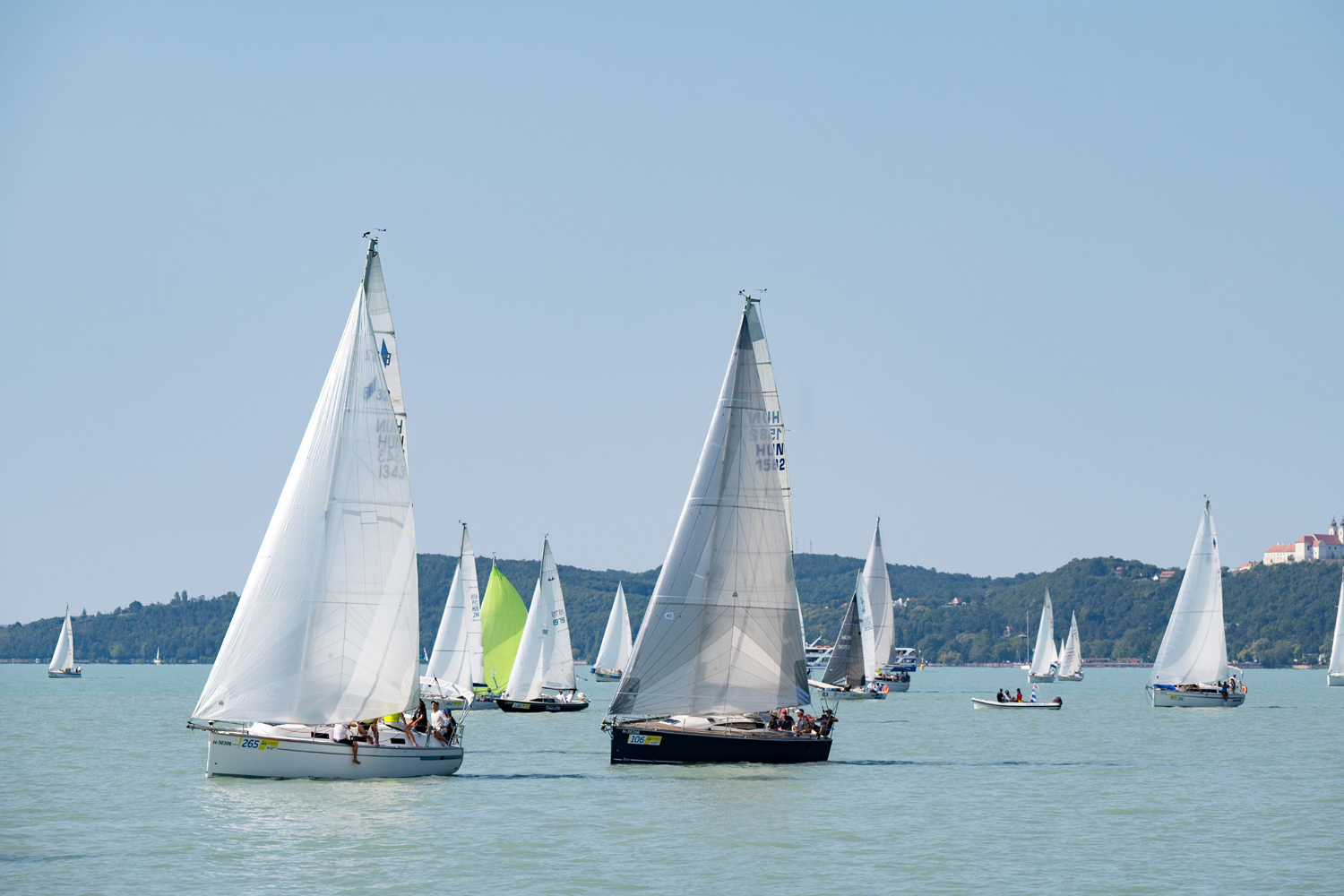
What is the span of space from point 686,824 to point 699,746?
25.2 feet

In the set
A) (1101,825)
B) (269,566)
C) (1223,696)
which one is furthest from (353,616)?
(1223,696)

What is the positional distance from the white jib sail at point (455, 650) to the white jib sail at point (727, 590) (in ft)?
98.4

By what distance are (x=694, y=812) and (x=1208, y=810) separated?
13335 millimetres

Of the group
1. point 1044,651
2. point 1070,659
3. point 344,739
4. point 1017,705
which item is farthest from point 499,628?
point 1070,659

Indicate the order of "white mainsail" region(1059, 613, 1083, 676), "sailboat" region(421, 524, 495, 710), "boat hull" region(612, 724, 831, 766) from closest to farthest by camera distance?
"boat hull" region(612, 724, 831, 766)
"sailboat" region(421, 524, 495, 710)
"white mainsail" region(1059, 613, 1083, 676)

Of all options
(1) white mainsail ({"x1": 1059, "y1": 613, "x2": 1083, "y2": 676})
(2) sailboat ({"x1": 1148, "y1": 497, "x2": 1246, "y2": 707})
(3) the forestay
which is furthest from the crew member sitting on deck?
(1) white mainsail ({"x1": 1059, "y1": 613, "x2": 1083, "y2": 676})

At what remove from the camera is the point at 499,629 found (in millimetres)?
78438

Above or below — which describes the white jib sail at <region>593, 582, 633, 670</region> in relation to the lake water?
below

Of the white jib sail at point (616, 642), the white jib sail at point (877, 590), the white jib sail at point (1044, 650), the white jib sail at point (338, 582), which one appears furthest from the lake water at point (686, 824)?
the white jib sail at point (1044, 650)

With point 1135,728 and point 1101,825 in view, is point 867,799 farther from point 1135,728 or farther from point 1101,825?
point 1135,728

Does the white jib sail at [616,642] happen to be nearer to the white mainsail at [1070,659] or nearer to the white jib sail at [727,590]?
the white mainsail at [1070,659]

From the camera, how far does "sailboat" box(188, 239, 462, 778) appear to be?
36750 millimetres

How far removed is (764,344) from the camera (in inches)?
1722

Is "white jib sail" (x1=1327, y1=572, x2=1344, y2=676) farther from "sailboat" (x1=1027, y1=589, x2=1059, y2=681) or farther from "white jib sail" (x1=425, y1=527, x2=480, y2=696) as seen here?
"white jib sail" (x1=425, y1=527, x2=480, y2=696)
